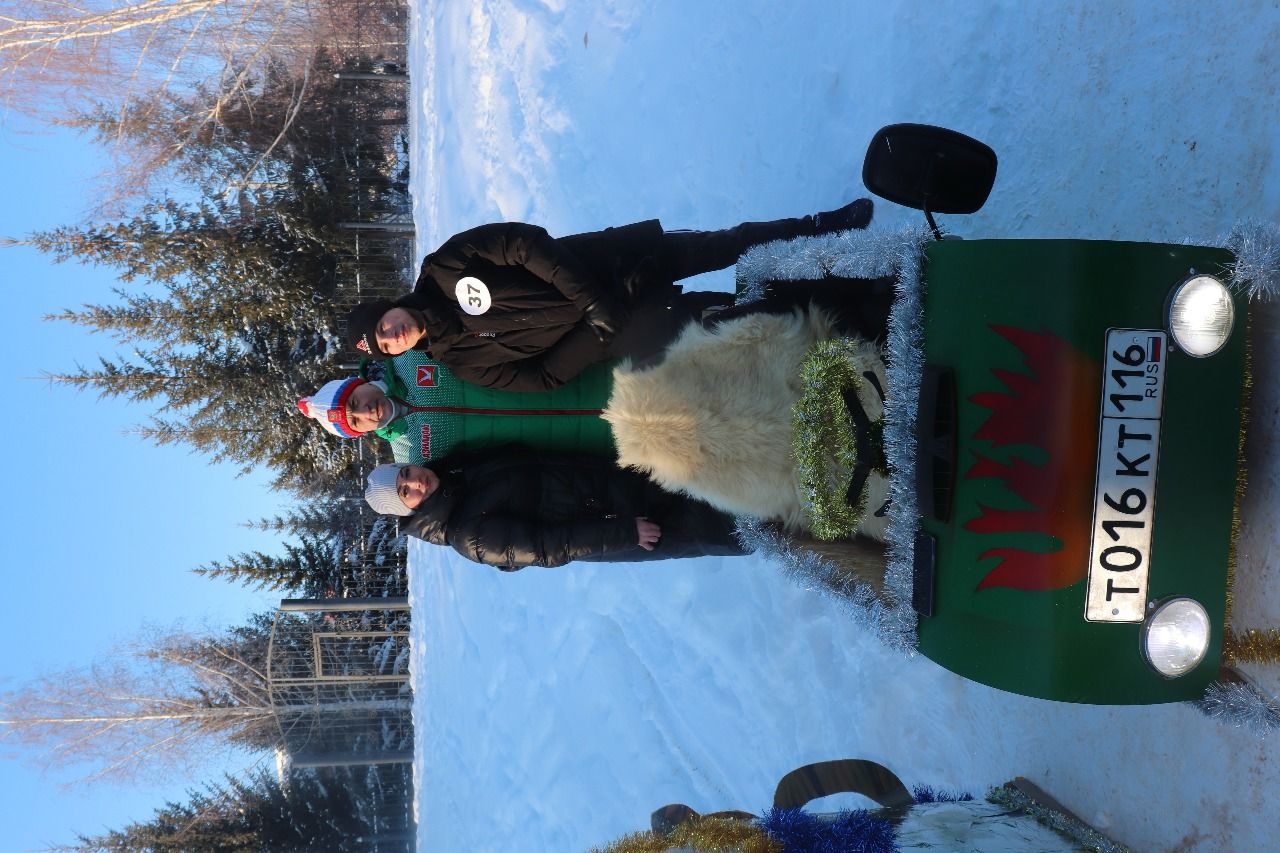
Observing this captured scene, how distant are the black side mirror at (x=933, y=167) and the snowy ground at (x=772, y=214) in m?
0.60

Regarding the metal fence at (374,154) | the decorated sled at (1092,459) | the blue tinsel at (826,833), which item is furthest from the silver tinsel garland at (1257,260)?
the metal fence at (374,154)

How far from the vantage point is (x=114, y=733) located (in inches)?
368

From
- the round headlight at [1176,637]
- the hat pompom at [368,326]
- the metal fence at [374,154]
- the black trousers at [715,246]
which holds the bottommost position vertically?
the round headlight at [1176,637]

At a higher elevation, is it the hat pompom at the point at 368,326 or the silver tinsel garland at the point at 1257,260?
the silver tinsel garland at the point at 1257,260

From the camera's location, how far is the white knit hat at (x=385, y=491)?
268cm

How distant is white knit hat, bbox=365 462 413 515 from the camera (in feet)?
8.80

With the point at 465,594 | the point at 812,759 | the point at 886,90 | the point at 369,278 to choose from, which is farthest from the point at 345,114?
the point at 812,759

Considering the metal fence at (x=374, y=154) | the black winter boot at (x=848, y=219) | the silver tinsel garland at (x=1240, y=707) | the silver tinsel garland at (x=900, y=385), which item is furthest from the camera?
the metal fence at (x=374, y=154)

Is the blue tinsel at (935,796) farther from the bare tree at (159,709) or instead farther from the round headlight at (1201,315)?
the bare tree at (159,709)

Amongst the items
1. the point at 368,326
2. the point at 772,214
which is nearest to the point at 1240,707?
the point at 368,326

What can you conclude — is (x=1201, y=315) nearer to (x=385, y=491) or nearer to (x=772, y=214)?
(x=385, y=491)

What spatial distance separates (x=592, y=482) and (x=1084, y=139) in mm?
1860

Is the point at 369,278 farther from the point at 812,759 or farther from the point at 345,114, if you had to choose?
the point at 812,759

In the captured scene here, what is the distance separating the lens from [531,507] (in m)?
2.86
